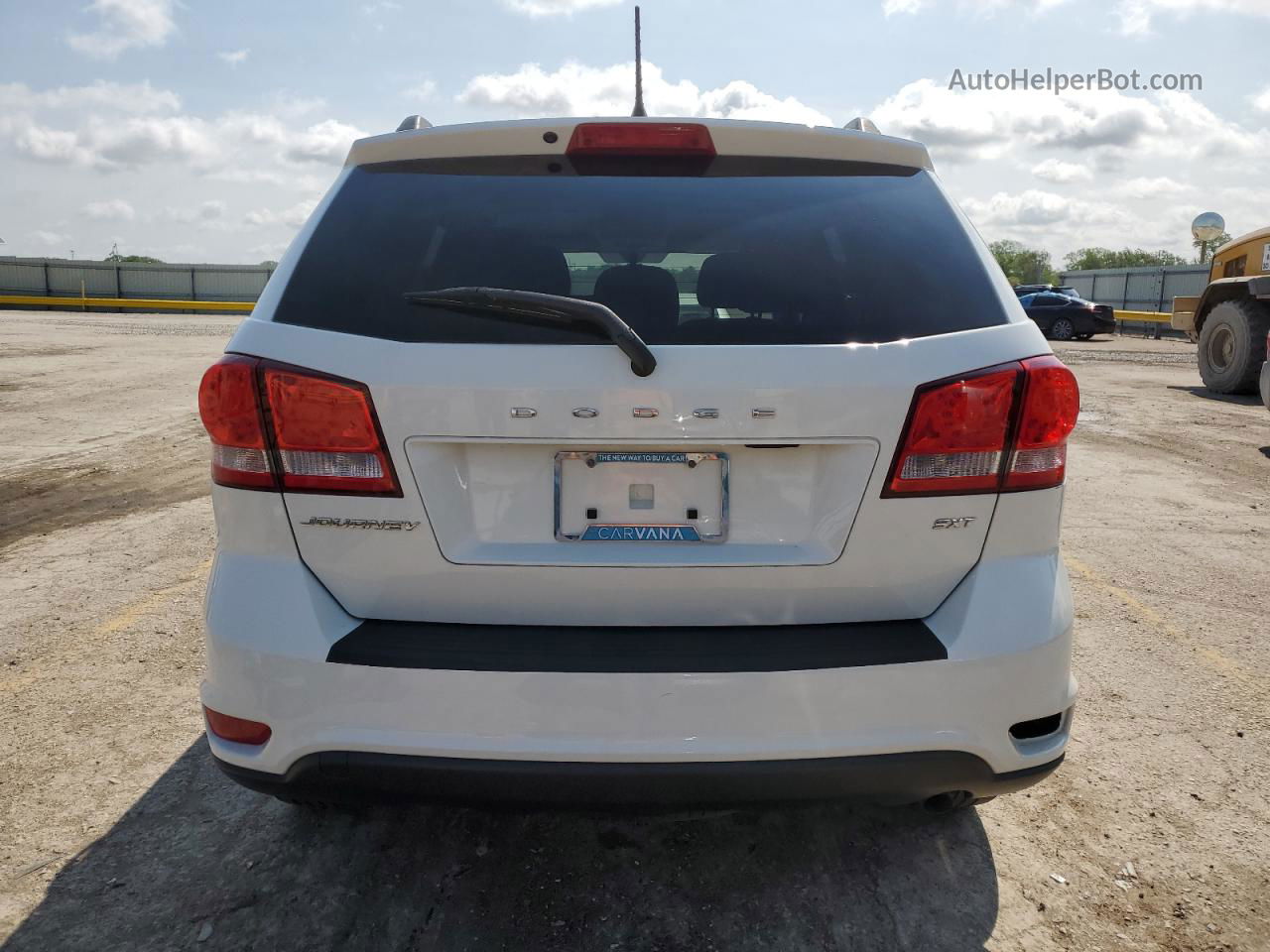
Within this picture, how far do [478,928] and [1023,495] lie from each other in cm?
155

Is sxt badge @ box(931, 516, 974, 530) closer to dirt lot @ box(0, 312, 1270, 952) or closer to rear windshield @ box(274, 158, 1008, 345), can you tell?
rear windshield @ box(274, 158, 1008, 345)

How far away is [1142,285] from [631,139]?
39718mm

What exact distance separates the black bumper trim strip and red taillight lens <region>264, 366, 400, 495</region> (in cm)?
30

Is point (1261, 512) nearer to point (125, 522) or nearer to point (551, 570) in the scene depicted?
point (551, 570)

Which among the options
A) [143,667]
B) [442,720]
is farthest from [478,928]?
[143,667]

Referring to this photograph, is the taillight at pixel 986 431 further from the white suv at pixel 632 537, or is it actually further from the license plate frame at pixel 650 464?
the license plate frame at pixel 650 464

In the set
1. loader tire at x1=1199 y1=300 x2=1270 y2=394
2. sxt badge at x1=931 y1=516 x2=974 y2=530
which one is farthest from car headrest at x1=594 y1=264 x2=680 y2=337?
loader tire at x1=1199 y1=300 x2=1270 y2=394

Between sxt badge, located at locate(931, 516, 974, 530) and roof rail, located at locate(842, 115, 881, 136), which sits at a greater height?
roof rail, located at locate(842, 115, 881, 136)

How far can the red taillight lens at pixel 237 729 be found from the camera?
1.91 metres

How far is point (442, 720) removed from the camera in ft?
5.92

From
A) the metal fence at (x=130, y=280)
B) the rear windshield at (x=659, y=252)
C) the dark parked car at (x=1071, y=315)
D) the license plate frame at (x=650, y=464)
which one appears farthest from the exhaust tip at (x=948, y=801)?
the metal fence at (x=130, y=280)

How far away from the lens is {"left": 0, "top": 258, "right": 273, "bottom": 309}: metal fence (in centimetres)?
4431

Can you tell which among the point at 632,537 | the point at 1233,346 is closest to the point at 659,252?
the point at 632,537

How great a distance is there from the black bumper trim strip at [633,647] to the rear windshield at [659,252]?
583mm
